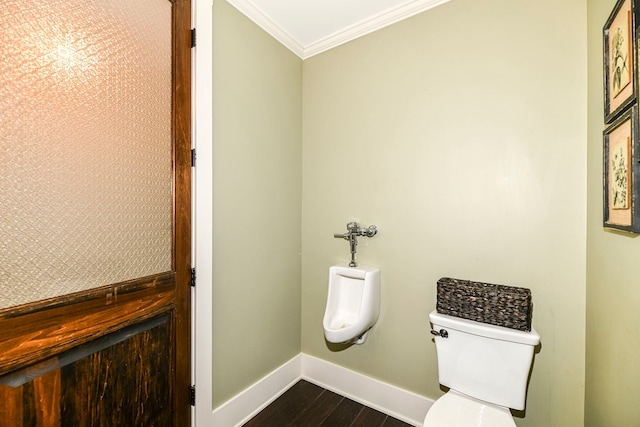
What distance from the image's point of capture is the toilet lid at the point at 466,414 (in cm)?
120

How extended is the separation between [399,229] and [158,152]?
1.44 m

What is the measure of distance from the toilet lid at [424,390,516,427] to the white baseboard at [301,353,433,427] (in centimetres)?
44

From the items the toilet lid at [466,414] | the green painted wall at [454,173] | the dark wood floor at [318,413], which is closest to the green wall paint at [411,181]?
the green painted wall at [454,173]

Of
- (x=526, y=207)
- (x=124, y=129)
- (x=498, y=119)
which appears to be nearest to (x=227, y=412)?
(x=124, y=129)

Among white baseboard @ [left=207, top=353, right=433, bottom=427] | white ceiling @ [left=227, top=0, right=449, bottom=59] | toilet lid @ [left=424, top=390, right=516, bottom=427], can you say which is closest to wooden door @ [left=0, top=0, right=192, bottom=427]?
white baseboard @ [left=207, top=353, right=433, bottom=427]

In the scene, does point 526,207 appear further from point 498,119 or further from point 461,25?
point 461,25

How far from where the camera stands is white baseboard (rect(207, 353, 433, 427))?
172cm

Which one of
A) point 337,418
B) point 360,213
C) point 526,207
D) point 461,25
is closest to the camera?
point 526,207

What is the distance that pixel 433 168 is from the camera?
173cm

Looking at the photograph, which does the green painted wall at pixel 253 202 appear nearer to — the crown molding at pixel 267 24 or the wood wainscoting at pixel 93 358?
the crown molding at pixel 267 24

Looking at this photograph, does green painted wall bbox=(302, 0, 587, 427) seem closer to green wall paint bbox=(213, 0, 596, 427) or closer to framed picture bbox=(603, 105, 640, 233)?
green wall paint bbox=(213, 0, 596, 427)

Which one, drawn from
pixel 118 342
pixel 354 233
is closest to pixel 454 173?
pixel 354 233

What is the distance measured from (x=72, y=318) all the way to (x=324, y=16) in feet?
6.95

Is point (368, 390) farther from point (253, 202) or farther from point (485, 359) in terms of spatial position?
point (253, 202)
